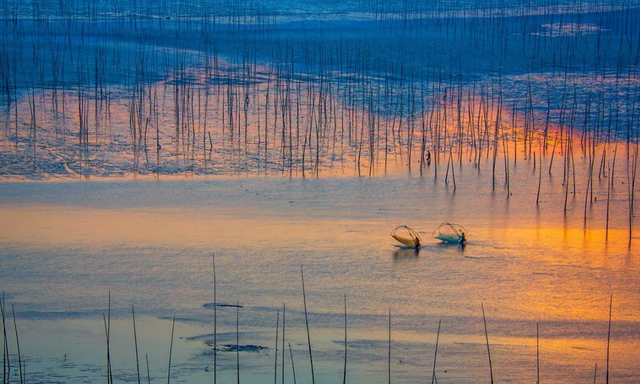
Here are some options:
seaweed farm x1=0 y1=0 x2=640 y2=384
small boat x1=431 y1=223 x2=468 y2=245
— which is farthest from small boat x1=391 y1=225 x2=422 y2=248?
small boat x1=431 y1=223 x2=468 y2=245

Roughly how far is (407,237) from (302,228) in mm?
884

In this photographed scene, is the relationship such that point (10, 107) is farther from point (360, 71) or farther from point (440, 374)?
point (440, 374)

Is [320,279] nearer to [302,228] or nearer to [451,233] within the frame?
[302,228]

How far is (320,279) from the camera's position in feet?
17.4

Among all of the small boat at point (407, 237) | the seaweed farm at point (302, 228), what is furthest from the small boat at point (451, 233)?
the small boat at point (407, 237)

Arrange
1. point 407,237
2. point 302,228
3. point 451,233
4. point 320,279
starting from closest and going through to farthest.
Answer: point 320,279 → point 407,237 → point 451,233 → point 302,228

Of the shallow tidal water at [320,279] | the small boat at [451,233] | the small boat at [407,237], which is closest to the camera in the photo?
the shallow tidal water at [320,279]

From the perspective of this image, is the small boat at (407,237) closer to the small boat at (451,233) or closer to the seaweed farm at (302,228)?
the seaweed farm at (302,228)

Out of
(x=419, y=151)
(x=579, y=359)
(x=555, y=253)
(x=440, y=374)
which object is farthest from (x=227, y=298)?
(x=419, y=151)

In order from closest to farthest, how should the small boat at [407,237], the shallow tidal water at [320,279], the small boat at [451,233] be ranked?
the shallow tidal water at [320,279], the small boat at [407,237], the small boat at [451,233]

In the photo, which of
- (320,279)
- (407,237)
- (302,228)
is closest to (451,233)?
(407,237)

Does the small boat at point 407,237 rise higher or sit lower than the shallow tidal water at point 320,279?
higher

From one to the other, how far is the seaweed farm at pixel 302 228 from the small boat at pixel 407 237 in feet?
0.13

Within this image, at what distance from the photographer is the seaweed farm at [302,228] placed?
409 centimetres
